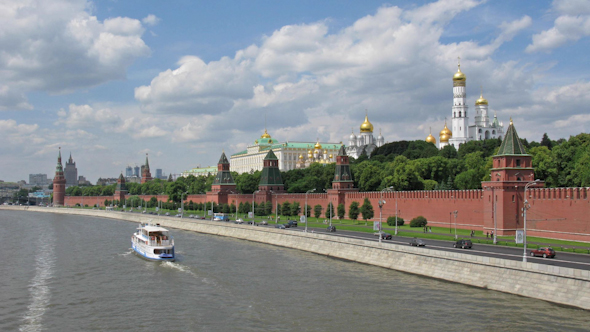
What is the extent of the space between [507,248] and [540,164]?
28.6 metres

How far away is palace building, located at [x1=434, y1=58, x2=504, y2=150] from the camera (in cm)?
13725

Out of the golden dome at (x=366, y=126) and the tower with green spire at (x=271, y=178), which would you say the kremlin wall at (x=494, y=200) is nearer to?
the tower with green spire at (x=271, y=178)

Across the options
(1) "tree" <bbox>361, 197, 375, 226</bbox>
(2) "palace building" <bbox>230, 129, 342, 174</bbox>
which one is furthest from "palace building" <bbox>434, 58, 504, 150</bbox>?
(1) "tree" <bbox>361, 197, 375, 226</bbox>

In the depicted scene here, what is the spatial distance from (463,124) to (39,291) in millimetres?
119511

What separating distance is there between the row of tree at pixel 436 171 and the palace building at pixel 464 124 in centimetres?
1348

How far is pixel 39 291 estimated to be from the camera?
3128 cm

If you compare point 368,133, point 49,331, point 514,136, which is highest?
point 368,133

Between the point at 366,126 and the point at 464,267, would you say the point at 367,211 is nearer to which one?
the point at 464,267

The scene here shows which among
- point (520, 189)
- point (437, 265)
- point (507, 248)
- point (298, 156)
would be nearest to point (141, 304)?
point (437, 265)

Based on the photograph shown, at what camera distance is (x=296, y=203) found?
80125 mm

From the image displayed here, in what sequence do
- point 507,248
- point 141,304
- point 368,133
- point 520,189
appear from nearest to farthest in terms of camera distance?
point 141,304 < point 507,248 < point 520,189 < point 368,133

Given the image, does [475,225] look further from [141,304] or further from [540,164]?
[141,304]

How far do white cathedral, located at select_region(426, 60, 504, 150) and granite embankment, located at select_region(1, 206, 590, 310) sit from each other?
308 ft

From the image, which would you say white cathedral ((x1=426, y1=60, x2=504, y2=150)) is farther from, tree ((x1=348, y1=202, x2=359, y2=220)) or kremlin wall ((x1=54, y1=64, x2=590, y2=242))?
tree ((x1=348, y1=202, x2=359, y2=220))
